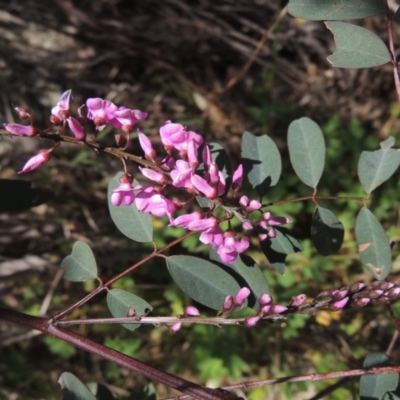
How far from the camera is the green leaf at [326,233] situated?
1521 millimetres

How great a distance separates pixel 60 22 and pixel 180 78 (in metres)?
0.90

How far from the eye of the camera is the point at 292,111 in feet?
10.0

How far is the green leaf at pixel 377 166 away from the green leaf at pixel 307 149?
14 centimetres

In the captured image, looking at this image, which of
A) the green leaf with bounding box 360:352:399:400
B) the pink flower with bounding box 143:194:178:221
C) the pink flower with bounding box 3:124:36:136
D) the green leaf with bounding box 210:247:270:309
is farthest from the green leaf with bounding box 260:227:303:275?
the pink flower with bounding box 3:124:36:136

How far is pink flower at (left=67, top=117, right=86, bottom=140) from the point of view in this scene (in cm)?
128

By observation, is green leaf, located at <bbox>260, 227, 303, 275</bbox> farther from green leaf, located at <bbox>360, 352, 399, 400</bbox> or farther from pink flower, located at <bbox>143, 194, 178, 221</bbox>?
green leaf, located at <bbox>360, 352, 399, 400</bbox>

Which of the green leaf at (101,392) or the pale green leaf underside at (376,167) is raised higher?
the pale green leaf underside at (376,167)

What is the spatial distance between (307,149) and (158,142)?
6.10 feet

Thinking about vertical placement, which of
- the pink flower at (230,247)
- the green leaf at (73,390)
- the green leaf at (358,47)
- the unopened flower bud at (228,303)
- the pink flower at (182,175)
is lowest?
the green leaf at (73,390)

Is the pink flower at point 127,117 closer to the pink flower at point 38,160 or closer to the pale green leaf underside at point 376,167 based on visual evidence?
the pink flower at point 38,160

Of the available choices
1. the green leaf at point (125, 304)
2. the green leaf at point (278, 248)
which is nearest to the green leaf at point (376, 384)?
the green leaf at point (278, 248)

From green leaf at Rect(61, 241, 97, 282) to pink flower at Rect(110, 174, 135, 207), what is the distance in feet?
0.52

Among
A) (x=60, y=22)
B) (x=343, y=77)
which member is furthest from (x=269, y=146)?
(x=60, y=22)

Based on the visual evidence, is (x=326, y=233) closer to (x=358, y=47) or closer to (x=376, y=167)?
(x=376, y=167)
